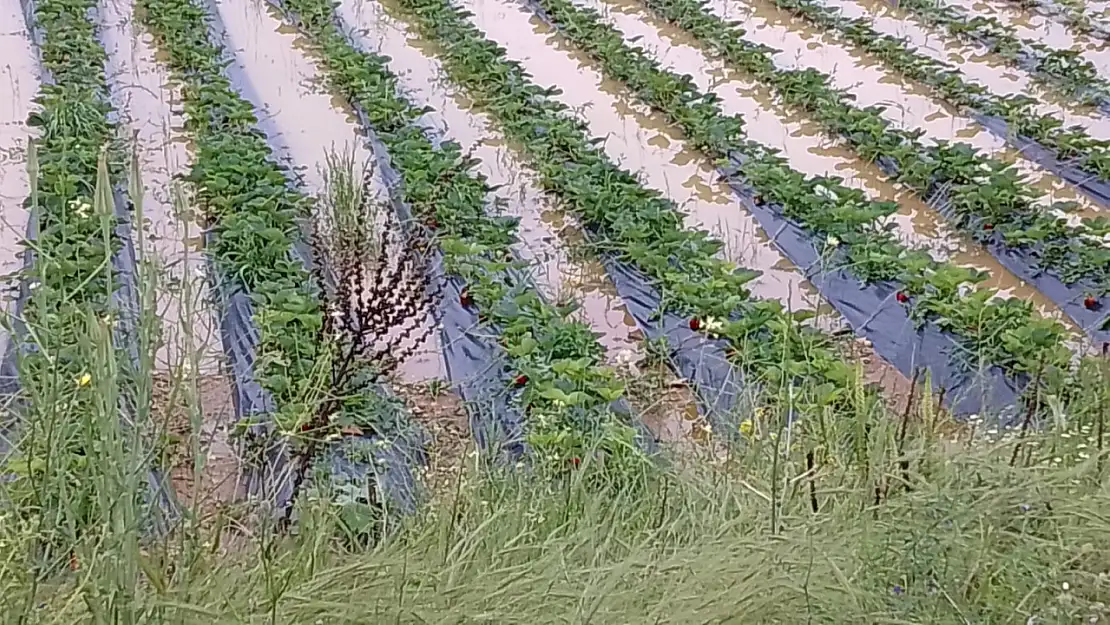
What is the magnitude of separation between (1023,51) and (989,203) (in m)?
2.84

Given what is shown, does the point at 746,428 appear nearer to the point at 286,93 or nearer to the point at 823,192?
the point at 823,192

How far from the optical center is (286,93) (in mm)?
6754

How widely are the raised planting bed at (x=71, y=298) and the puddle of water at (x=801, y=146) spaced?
3382mm

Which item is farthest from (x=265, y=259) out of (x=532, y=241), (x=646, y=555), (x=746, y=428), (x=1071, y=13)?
(x=1071, y=13)

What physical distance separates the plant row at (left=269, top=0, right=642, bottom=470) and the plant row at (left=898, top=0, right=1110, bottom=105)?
373cm

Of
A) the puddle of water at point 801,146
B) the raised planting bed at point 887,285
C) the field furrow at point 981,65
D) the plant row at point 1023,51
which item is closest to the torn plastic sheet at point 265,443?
the raised planting bed at point 887,285

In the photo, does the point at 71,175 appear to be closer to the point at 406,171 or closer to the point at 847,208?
the point at 406,171

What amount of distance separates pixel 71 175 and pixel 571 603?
12.5ft

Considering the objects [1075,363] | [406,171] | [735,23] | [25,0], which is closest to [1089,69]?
[735,23]

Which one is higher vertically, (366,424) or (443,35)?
(443,35)

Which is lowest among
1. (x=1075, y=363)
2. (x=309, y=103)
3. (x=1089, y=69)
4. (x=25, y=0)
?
(x=1075, y=363)

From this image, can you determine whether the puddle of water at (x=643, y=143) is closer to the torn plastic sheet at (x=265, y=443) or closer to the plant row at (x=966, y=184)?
the plant row at (x=966, y=184)

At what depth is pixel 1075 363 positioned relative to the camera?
4121 mm

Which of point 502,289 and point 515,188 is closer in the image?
point 502,289
